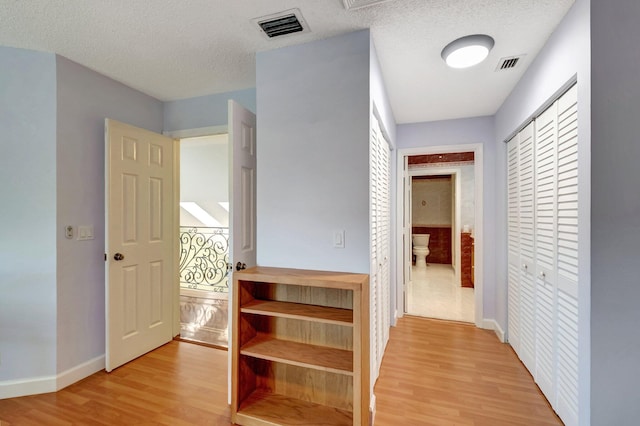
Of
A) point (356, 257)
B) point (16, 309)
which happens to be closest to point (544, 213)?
point (356, 257)

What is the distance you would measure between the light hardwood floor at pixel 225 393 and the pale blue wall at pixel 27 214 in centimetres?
39

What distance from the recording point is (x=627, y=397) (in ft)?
4.29

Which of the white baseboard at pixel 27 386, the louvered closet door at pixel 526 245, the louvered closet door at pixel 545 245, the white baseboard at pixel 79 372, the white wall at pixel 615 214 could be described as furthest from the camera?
the louvered closet door at pixel 526 245

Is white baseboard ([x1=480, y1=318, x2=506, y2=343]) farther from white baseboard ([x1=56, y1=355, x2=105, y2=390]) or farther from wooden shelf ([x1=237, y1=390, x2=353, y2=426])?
white baseboard ([x1=56, y1=355, x2=105, y2=390])

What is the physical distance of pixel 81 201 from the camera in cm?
224

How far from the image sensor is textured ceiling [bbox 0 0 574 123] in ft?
5.11

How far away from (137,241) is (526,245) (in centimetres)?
341

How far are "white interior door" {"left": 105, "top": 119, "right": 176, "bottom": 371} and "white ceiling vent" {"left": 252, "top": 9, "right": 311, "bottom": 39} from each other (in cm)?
157

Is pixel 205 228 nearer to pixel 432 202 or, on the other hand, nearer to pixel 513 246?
pixel 513 246

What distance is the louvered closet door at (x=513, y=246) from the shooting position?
8.37 ft

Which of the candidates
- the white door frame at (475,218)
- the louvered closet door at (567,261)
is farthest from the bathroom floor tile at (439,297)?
the louvered closet door at (567,261)

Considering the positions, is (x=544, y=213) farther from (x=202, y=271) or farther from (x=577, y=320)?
(x=202, y=271)

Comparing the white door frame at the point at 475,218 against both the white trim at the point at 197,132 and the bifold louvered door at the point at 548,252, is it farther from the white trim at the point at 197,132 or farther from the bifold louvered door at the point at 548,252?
the white trim at the point at 197,132

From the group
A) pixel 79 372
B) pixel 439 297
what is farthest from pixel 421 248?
pixel 79 372
